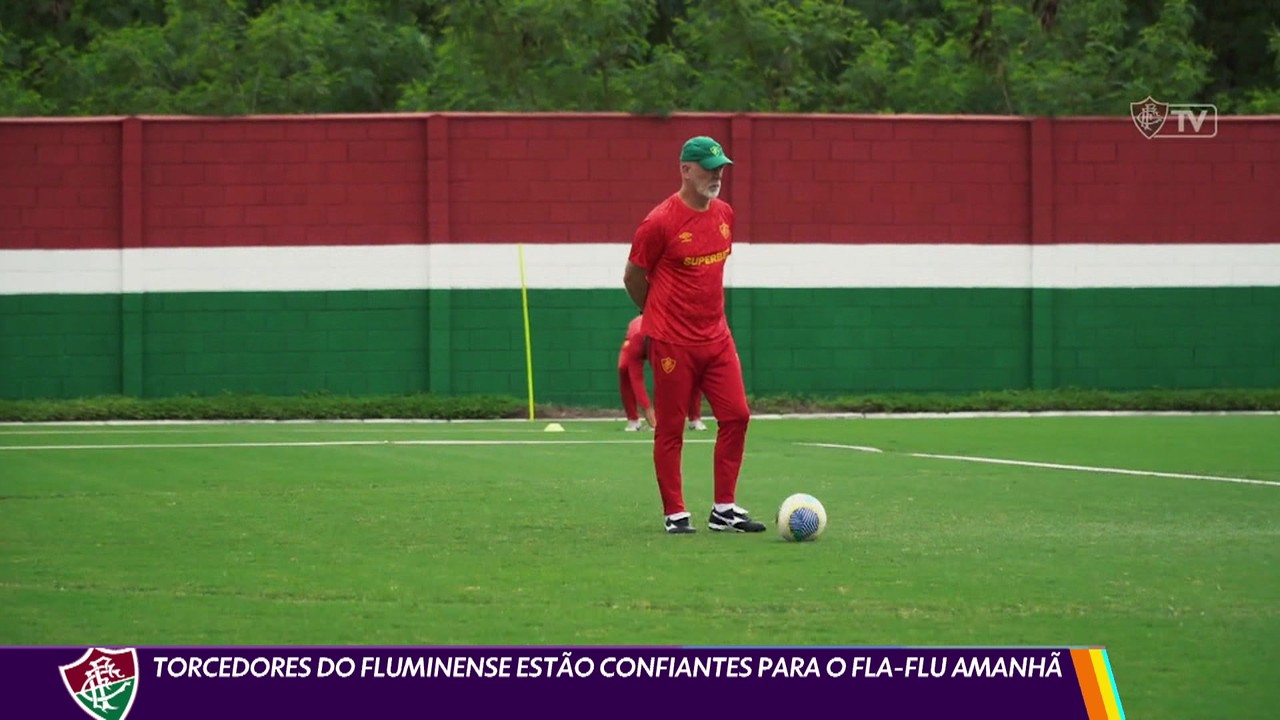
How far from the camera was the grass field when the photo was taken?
8.20 meters

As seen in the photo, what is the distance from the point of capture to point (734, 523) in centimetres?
1200

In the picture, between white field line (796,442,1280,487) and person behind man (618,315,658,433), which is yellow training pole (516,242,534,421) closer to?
person behind man (618,315,658,433)

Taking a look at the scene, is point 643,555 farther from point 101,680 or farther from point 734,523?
point 101,680

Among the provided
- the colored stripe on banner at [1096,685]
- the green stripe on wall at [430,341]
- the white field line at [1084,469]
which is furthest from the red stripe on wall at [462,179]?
the colored stripe on banner at [1096,685]

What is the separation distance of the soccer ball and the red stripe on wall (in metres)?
15.9

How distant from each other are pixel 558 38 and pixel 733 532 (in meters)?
20.7

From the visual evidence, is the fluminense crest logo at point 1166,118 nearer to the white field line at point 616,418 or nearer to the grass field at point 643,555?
the white field line at point 616,418

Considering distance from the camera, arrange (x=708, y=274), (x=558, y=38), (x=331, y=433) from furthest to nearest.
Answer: (x=558, y=38), (x=331, y=433), (x=708, y=274)

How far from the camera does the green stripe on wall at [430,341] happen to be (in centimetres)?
2711

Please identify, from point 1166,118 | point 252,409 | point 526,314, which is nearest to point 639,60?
point 526,314

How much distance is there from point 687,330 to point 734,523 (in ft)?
3.78

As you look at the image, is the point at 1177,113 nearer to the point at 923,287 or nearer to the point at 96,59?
the point at 923,287

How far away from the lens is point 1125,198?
28.0 m

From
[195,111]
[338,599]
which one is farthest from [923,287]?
[338,599]
